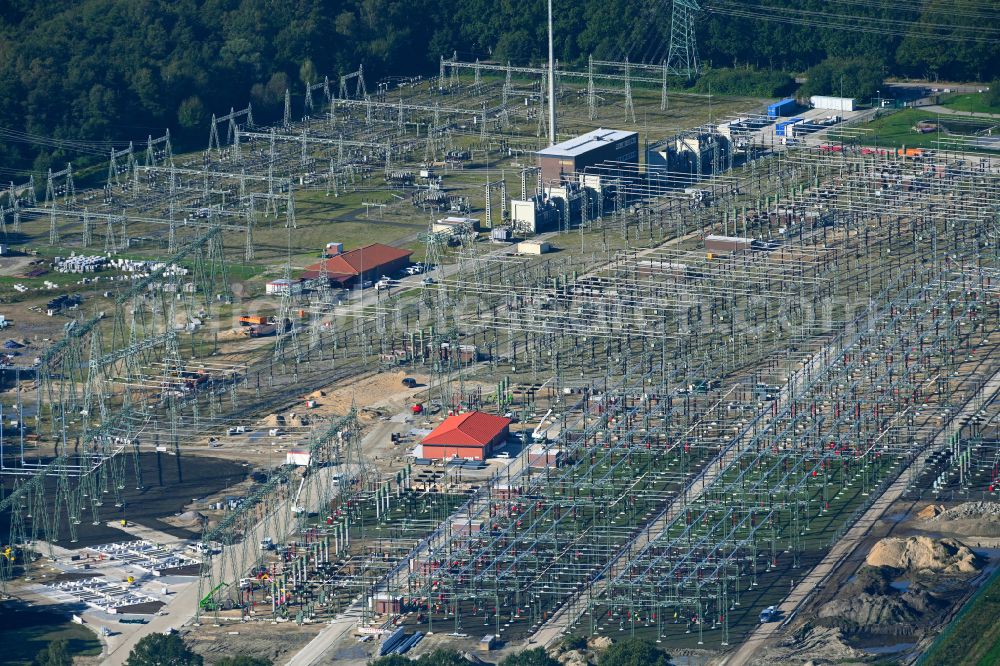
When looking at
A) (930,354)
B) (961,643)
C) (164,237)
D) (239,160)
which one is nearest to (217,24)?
(239,160)

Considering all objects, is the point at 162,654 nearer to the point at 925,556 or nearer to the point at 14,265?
the point at 925,556

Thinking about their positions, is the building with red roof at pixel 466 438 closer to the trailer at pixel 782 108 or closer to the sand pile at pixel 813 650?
the sand pile at pixel 813 650

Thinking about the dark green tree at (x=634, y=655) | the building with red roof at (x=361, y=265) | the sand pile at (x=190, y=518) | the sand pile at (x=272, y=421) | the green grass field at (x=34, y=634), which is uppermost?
the building with red roof at (x=361, y=265)

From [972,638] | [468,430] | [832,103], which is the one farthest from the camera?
[832,103]

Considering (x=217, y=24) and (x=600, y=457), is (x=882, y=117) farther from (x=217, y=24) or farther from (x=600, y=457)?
(x=600, y=457)

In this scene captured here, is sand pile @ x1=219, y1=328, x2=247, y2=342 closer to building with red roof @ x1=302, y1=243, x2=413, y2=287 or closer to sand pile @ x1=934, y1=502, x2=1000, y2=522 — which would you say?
building with red roof @ x1=302, y1=243, x2=413, y2=287

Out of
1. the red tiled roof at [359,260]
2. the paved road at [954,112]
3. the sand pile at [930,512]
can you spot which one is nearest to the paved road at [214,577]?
the sand pile at [930,512]

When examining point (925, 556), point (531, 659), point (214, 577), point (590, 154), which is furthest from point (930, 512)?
point (590, 154)
